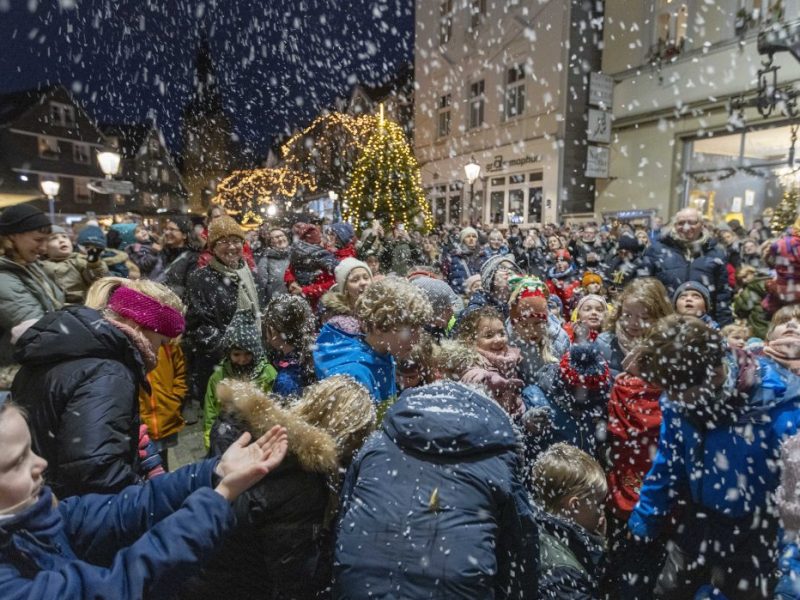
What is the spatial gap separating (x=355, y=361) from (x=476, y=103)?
2270 centimetres

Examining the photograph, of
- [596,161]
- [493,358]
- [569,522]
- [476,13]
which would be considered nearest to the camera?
[569,522]

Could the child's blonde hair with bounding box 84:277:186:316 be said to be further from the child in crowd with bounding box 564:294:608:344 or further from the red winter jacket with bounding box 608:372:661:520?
the child in crowd with bounding box 564:294:608:344

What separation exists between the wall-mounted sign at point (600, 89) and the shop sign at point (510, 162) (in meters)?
2.87

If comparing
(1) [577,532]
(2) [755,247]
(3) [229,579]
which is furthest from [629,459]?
(2) [755,247]

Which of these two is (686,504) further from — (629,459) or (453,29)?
(453,29)

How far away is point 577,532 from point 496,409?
737 millimetres

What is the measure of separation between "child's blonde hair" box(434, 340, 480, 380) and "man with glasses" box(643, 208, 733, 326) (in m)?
3.20

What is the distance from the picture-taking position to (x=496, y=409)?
1826 millimetres

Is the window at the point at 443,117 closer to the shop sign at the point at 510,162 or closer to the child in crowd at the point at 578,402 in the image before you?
the shop sign at the point at 510,162

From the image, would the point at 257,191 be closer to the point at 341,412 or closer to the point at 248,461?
the point at 341,412

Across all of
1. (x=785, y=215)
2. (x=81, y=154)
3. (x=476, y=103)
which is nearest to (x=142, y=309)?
(x=785, y=215)

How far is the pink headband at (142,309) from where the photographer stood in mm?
2215

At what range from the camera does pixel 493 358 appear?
3.27 metres

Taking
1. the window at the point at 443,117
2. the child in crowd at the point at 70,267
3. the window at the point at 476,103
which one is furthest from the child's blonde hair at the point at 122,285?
the window at the point at 443,117
